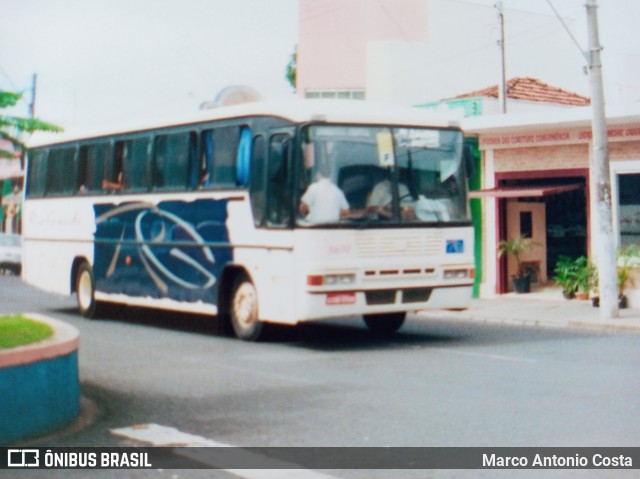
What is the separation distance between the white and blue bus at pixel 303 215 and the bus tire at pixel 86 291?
195 cm

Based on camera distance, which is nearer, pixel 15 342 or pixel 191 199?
pixel 15 342

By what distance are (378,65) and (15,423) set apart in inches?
A: 1071

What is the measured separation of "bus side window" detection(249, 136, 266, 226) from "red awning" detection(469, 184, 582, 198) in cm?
893

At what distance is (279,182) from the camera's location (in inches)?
525

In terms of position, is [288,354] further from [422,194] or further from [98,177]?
[98,177]

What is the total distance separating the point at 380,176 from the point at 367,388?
3.96m

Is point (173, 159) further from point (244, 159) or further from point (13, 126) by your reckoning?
point (13, 126)

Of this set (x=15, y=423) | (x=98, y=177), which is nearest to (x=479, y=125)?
(x=98, y=177)

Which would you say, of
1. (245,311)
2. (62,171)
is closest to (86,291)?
(62,171)

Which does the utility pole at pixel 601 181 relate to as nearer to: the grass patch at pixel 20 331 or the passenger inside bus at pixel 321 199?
the passenger inside bus at pixel 321 199

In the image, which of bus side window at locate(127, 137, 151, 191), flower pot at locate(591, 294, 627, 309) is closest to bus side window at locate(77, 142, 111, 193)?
Answer: bus side window at locate(127, 137, 151, 191)

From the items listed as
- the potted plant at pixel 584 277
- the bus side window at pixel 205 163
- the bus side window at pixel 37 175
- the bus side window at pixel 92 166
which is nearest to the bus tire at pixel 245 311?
the bus side window at pixel 205 163

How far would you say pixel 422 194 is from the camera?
13.8 m

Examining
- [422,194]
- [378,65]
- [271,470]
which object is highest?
[378,65]
